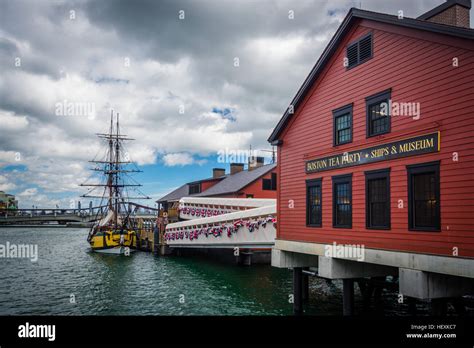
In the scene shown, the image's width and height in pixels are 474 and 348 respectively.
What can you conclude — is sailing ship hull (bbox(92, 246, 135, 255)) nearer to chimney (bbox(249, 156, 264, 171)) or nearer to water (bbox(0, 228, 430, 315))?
water (bbox(0, 228, 430, 315))

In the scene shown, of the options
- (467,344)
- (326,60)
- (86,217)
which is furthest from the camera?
(86,217)

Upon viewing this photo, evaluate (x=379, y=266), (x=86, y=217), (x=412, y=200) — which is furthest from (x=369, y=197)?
(x=86, y=217)

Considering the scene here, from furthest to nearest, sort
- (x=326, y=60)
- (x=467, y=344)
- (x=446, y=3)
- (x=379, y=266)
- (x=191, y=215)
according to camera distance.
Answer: (x=191, y=215) → (x=326, y=60) → (x=379, y=266) → (x=446, y=3) → (x=467, y=344)

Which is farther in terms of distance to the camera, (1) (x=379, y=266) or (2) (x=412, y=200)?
(1) (x=379, y=266)

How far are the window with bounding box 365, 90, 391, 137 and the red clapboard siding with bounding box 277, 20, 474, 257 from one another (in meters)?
0.25

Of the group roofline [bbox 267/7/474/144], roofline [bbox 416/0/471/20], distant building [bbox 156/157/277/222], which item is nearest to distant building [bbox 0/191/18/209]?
distant building [bbox 156/157/277/222]

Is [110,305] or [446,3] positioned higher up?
[446,3]

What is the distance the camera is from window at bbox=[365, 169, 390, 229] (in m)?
14.0

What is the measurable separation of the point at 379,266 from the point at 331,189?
353 cm

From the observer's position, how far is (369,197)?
48.4 feet

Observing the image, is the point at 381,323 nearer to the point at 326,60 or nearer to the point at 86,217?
the point at 326,60

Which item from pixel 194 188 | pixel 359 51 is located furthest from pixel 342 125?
pixel 194 188

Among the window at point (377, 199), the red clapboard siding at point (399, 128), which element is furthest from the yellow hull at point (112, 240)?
the window at point (377, 199)

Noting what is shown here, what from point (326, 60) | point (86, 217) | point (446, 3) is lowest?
point (86, 217)
